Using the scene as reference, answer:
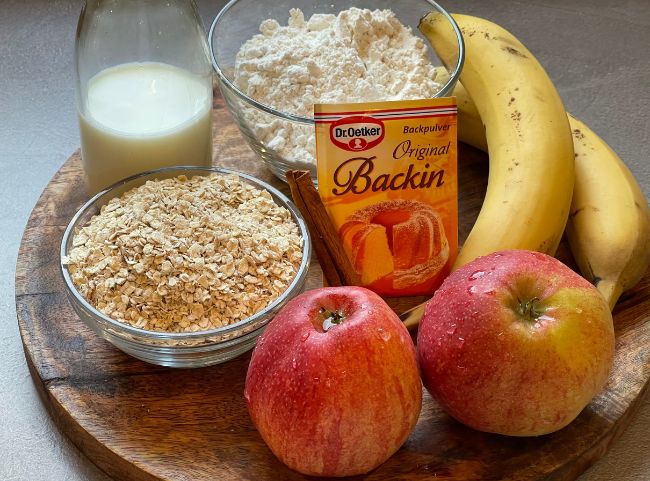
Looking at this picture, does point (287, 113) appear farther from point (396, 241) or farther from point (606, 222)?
point (606, 222)

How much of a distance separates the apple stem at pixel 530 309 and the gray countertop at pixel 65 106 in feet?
0.80

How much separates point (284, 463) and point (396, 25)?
26.6 inches

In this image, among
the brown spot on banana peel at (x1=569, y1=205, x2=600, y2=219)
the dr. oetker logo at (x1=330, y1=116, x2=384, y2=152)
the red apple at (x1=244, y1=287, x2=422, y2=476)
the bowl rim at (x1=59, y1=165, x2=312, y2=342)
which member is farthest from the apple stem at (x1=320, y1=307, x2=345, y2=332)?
the brown spot on banana peel at (x1=569, y1=205, x2=600, y2=219)

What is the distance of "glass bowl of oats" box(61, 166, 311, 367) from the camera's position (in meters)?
0.99

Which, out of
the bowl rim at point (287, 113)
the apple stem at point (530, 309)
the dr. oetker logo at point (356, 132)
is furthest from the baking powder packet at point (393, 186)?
the apple stem at point (530, 309)

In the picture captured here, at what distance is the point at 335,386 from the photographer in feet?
2.77

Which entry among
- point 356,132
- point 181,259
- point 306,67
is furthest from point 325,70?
point 181,259

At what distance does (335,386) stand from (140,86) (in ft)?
1.87

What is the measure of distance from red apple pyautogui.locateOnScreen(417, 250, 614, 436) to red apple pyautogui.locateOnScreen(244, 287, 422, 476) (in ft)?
0.14

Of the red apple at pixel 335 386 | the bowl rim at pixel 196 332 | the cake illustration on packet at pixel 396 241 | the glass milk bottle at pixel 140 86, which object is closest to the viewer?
the red apple at pixel 335 386

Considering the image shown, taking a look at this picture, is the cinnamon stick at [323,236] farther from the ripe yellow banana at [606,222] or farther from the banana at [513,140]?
the ripe yellow banana at [606,222]

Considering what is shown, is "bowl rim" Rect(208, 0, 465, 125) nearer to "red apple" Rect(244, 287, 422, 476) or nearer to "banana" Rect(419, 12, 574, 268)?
"banana" Rect(419, 12, 574, 268)

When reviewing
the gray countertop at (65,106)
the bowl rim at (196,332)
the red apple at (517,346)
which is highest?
the red apple at (517,346)

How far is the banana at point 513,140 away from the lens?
111 centimetres
